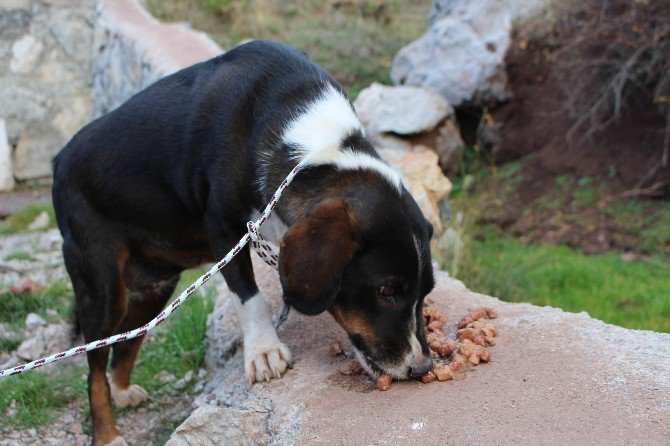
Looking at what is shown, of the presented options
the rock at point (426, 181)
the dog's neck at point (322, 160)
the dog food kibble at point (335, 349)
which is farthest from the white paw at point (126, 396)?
the rock at point (426, 181)

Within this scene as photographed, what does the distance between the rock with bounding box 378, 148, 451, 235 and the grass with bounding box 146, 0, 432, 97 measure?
3.90 m

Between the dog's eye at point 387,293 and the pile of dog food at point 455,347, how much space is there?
0.32 m

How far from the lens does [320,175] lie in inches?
124

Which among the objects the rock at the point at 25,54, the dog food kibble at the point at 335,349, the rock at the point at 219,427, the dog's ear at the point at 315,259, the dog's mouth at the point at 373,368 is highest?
the dog's ear at the point at 315,259

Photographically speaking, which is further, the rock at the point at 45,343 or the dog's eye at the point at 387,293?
the rock at the point at 45,343

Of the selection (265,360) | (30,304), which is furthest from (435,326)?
(30,304)

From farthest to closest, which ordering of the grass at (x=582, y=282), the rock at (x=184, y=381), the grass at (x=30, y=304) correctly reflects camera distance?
the grass at (x=582, y=282) → the grass at (x=30, y=304) → the rock at (x=184, y=381)

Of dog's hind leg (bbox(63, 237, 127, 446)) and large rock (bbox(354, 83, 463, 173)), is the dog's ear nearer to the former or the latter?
dog's hind leg (bbox(63, 237, 127, 446))

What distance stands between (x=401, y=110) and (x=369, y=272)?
564 centimetres

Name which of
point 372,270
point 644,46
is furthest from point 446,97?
point 372,270

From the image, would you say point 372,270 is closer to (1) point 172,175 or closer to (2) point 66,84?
(1) point 172,175

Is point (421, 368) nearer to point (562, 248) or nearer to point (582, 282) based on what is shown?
point (582, 282)

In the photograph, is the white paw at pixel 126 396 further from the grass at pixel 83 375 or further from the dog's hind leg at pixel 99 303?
the dog's hind leg at pixel 99 303

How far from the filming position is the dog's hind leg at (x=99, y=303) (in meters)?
3.77
